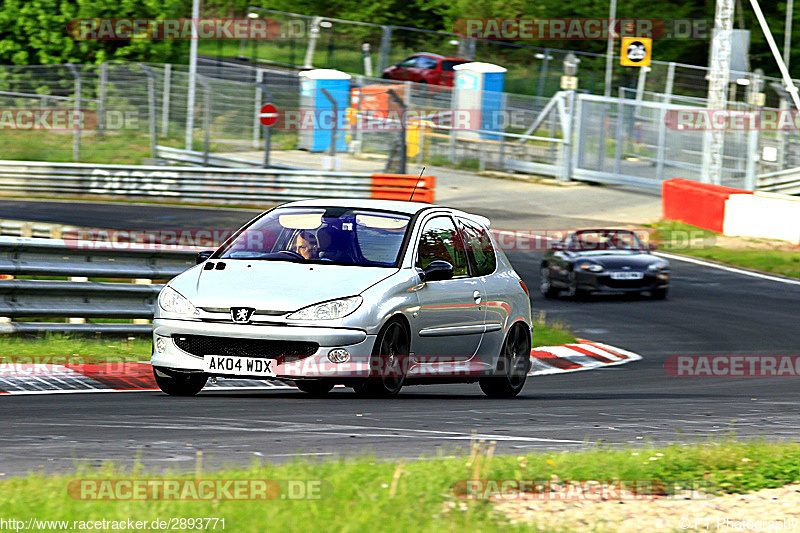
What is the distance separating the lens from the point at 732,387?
12.5 metres

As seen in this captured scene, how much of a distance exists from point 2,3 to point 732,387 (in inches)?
1373

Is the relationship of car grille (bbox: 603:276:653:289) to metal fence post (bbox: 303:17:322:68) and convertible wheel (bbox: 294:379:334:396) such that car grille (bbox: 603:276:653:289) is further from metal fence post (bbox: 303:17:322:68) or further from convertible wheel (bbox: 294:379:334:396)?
metal fence post (bbox: 303:17:322:68)

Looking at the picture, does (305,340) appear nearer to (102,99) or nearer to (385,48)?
(102,99)

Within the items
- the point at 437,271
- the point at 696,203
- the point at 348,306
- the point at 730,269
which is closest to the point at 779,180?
the point at 696,203

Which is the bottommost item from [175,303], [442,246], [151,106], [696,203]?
[175,303]

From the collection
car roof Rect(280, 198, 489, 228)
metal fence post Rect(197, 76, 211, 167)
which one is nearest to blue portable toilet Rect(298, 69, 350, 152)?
metal fence post Rect(197, 76, 211, 167)

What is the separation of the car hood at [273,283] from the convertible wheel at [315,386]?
0.59m

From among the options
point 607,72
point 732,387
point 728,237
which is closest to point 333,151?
point 728,237

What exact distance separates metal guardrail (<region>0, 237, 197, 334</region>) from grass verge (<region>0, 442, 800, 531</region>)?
19.2 feet

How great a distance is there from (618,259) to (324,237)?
12202 mm

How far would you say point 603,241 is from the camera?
73.6ft

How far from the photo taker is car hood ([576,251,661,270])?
21.3 meters

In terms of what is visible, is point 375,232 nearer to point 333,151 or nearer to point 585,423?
point 585,423

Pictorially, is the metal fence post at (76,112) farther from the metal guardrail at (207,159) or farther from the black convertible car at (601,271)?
the black convertible car at (601,271)
